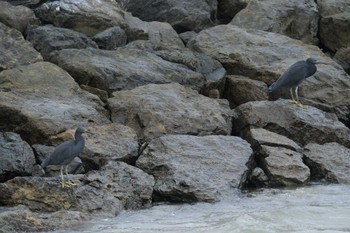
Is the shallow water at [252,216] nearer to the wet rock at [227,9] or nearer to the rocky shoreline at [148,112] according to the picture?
the rocky shoreline at [148,112]

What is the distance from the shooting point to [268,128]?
40.0 ft

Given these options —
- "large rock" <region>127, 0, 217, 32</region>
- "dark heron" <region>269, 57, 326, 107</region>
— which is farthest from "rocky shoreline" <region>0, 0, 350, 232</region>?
"large rock" <region>127, 0, 217, 32</region>

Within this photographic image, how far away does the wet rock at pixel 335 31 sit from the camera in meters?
18.3

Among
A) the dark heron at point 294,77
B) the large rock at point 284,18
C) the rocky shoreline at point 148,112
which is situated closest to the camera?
the rocky shoreline at point 148,112

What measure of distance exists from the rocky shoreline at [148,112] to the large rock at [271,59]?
0.03 metres

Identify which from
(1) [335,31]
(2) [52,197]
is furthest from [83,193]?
(1) [335,31]

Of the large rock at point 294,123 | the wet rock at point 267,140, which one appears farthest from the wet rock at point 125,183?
the large rock at point 294,123

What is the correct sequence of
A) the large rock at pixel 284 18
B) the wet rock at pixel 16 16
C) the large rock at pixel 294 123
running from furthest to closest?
the large rock at pixel 284 18
the wet rock at pixel 16 16
the large rock at pixel 294 123

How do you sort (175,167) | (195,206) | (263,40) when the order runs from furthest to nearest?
(263,40) → (175,167) → (195,206)

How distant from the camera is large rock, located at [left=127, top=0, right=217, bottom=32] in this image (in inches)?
722

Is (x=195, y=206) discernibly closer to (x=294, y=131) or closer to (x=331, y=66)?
(x=294, y=131)

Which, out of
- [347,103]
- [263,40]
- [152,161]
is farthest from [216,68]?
[152,161]

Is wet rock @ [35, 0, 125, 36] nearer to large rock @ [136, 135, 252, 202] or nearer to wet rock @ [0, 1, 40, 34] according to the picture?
wet rock @ [0, 1, 40, 34]

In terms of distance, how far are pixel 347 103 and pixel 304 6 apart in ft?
17.4
